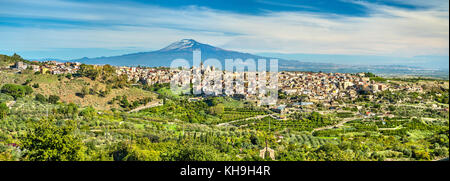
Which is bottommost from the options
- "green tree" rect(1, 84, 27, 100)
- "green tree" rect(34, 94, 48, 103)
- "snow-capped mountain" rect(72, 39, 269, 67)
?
"green tree" rect(34, 94, 48, 103)

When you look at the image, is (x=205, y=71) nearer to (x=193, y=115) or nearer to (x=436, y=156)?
(x=193, y=115)

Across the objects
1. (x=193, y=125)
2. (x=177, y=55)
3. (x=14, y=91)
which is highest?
(x=177, y=55)

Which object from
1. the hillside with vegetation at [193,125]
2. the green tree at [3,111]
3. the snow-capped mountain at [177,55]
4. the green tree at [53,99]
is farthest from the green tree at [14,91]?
the snow-capped mountain at [177,55]

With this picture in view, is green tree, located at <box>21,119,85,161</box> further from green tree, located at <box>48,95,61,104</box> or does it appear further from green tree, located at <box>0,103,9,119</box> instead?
green tree, located at <box>48,95,61,104</box>

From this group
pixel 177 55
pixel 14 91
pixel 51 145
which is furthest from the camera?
pixel 177 55

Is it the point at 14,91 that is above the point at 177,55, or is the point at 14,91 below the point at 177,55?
below

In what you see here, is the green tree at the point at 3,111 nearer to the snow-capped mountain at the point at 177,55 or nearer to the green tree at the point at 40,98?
the green tree at the point at 40,98


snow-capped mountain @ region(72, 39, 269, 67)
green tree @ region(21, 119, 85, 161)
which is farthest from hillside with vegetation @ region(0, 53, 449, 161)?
snow-capped mountain @ region(72, 39, 269, 67)

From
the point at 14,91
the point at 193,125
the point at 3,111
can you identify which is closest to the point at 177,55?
the point at 14,91

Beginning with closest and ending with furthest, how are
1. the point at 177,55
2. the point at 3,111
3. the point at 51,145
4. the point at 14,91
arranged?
the point at 51,145
the point at 3,111
the point at 14,91
the point at 177,55

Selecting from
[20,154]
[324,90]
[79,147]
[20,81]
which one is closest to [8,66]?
[20,81]

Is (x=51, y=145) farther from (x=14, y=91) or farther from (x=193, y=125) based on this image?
(x=14, y=91)

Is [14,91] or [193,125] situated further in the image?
[14,91]
